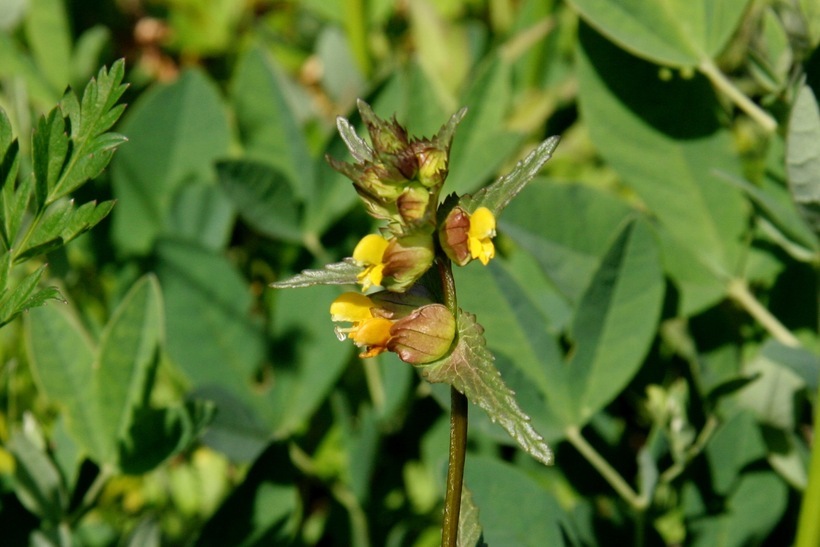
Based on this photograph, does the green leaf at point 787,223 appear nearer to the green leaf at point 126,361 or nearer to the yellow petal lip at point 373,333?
the yellow petal lip at point 373,333

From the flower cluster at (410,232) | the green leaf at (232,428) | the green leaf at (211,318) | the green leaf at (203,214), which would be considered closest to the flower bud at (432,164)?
the flower cluster at (410,232)

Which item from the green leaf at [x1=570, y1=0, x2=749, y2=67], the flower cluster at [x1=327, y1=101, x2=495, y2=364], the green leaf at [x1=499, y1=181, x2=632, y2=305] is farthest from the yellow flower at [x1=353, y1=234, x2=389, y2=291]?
the green leaf at [x1=570, y1=0, x2=749, y2=67]

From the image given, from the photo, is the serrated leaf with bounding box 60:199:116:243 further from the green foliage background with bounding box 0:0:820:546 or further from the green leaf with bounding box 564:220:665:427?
the green leaf with bounding box 564:220:665:427

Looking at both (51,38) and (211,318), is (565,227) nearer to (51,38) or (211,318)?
(211,318)

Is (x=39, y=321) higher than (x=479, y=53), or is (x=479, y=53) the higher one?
(x=39, y=321)

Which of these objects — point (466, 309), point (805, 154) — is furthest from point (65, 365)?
point (805, 154)

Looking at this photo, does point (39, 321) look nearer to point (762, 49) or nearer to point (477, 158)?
point (477, 158)

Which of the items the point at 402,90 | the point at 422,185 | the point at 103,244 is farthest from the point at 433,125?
the point at 422,185
